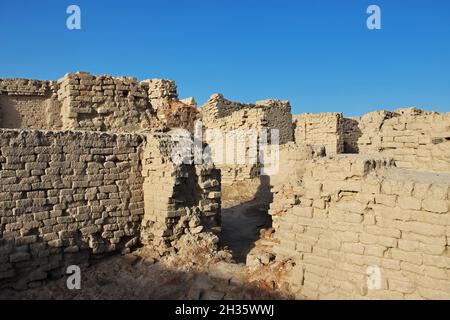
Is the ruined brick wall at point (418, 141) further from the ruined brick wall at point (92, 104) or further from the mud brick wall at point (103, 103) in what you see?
the mud brick wall at point (103, 103)

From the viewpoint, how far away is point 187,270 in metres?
6.41

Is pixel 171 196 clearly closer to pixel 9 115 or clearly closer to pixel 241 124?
pixel 9 115

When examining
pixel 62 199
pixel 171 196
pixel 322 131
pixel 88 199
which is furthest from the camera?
pixel 322 131

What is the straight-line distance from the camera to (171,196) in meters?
7.14

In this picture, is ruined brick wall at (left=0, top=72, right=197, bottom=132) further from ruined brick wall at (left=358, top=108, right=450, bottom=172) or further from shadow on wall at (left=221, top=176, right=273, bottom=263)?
ruined brick wall at (left=358, top=108, right=450, bottom=172)

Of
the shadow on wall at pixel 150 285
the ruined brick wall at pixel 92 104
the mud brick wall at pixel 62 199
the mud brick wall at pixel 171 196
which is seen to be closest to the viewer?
the shadow on wall at pixel 150 285

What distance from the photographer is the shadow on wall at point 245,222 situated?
849 cm

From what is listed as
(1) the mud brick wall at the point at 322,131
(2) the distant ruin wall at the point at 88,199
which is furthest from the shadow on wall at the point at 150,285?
(1) the mud brick wall at the point at 322,131

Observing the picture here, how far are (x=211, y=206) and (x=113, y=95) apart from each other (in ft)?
12.1

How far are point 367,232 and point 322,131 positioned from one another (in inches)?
574

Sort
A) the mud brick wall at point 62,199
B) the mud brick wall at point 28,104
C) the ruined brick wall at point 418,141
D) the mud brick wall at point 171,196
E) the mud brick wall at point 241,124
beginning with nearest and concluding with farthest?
the mud brick wall at point 62,199, the ruined brick wall at point 418,141, the mud brick wall at point 171,196, the mud brick wall at point 28,104, the mud brick wall at point 241,124

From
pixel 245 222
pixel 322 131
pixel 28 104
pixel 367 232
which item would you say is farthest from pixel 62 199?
pixel 322 131

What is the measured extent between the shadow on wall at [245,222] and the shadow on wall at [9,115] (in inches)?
240
